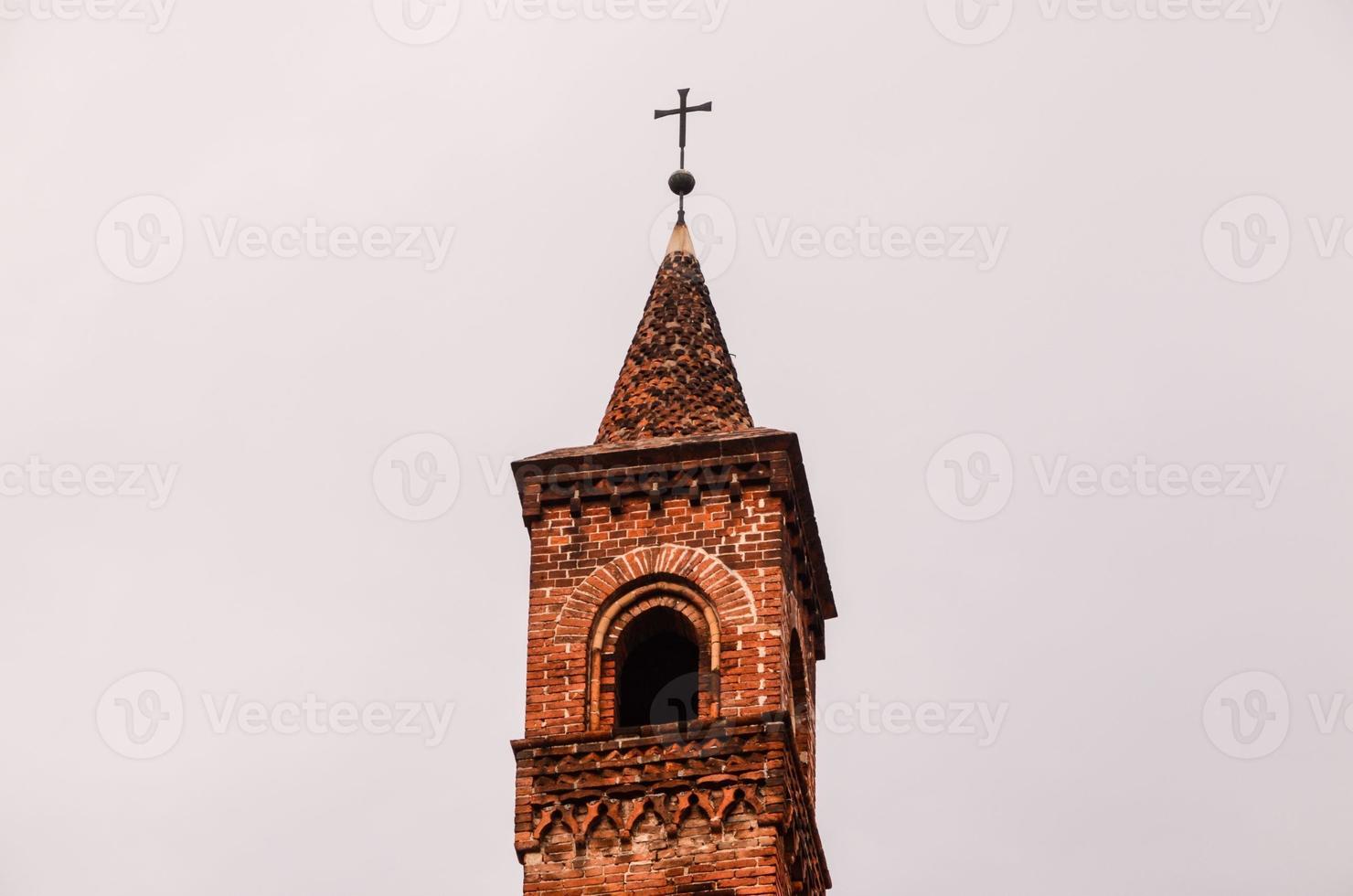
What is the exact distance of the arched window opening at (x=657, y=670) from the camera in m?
40.4

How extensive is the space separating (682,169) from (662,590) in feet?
21.0

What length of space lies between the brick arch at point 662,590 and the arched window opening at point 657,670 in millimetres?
228

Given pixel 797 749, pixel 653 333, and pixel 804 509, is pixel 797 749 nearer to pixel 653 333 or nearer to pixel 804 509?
pixel 804 509

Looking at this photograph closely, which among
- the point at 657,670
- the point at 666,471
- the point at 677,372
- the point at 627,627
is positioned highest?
the point at 677,372

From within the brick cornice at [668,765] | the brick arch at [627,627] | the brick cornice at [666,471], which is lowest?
the brick cornice at [668,765]

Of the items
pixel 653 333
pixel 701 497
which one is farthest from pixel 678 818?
pixel 653 333

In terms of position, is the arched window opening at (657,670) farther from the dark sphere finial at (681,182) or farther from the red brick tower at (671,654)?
the dark sphere finial at (681,182)

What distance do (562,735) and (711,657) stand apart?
1.82 meters

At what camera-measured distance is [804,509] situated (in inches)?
1645

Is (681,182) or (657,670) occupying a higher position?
(681,182)

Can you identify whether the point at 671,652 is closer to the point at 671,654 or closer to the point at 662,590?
the point at 671,654

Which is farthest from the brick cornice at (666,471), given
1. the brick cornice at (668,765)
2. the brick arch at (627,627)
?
the brick cornice at (668,765)

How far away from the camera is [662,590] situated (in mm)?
40469

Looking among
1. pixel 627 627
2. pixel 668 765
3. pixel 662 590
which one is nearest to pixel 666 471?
pixel 662 590
